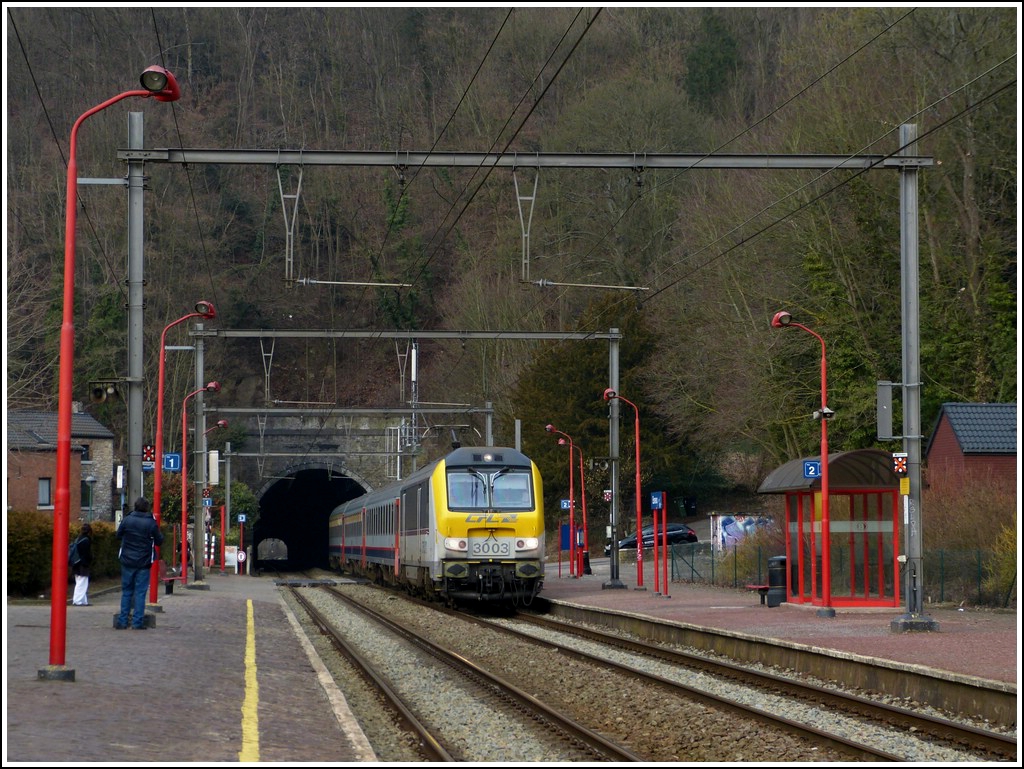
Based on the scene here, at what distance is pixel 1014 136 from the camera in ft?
122

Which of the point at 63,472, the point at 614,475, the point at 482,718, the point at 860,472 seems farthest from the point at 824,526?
the point at 63,472

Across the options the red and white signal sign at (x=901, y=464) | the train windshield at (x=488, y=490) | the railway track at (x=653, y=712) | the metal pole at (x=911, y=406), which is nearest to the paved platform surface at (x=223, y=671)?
the metal pole at (x=911, y=406)

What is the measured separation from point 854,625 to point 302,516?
250 ft

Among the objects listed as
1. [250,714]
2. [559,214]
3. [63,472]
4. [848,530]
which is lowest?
[250,714]

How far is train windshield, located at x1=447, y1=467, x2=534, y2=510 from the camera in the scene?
2909cm

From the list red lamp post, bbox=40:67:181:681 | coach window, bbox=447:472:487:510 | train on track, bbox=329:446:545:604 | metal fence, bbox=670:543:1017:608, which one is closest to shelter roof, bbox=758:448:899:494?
metal fence, bbox=670:543:1017:608

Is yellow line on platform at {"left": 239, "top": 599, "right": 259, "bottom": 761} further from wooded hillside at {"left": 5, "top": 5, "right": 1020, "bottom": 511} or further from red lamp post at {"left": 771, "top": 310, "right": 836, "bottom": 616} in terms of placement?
wooded hillside at {"left": 5, "top": 5, "right": 1020, "bottom": 511}

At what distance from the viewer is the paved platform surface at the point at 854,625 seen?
16609 mm

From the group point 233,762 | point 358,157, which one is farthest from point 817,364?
point 233,762

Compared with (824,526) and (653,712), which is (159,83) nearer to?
(653,712)

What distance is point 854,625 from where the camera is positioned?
22594 mm

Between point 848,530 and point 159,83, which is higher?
point 159,83

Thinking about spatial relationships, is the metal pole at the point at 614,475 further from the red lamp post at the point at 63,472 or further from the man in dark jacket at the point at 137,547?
the red lamp post at the point at 63,472

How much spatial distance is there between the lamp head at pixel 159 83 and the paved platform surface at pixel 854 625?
10060 millimetres
